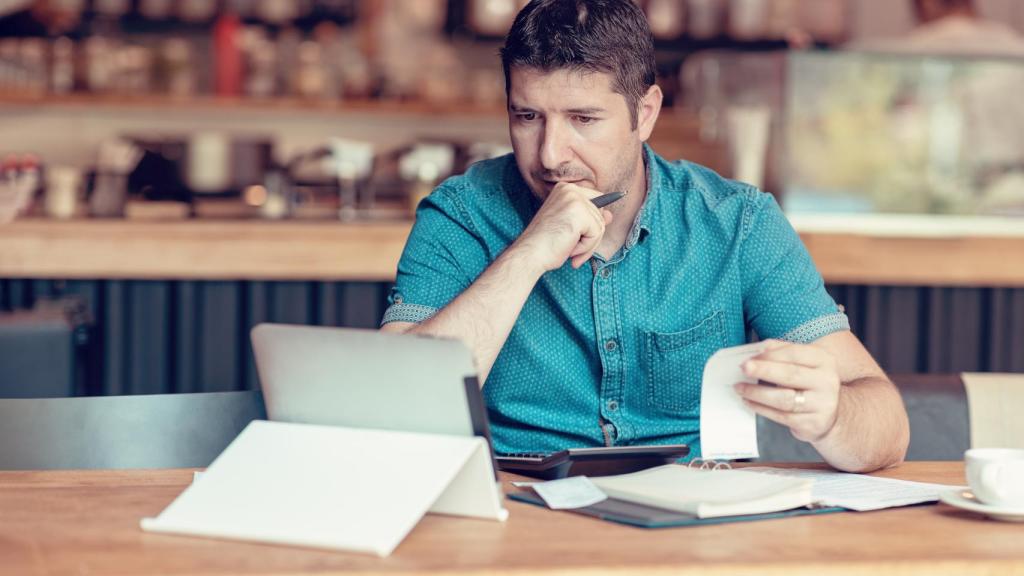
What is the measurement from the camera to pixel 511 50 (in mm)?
1787

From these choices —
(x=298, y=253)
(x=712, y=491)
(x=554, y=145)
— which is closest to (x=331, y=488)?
(x=712, y=491)

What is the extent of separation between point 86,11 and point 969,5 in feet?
11.6

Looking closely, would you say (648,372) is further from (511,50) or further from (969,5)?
(969,5)

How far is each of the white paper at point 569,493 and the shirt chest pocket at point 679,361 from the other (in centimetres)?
47

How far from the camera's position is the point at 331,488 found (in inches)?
47.1

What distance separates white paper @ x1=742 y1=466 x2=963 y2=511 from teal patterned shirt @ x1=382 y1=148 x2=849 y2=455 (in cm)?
31

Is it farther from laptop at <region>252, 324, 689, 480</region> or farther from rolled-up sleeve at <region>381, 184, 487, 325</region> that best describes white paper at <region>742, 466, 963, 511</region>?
rolled-up sleeve at <region>381, 184, 487, 325</region>

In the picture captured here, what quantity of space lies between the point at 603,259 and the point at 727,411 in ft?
1.72

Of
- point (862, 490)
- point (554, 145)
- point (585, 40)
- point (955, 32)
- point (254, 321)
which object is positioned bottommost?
point (254, 321)

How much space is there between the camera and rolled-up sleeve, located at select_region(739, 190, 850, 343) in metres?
1.83

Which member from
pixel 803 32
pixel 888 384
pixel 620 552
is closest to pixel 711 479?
pixel 620 552

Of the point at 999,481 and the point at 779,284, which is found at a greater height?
the point at 779,284

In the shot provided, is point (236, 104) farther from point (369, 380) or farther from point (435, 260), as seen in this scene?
point (369, 380)

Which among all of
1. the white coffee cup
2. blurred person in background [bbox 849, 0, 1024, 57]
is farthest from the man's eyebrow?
blurred person in background [bbox 849, 0, 1024, 57]
